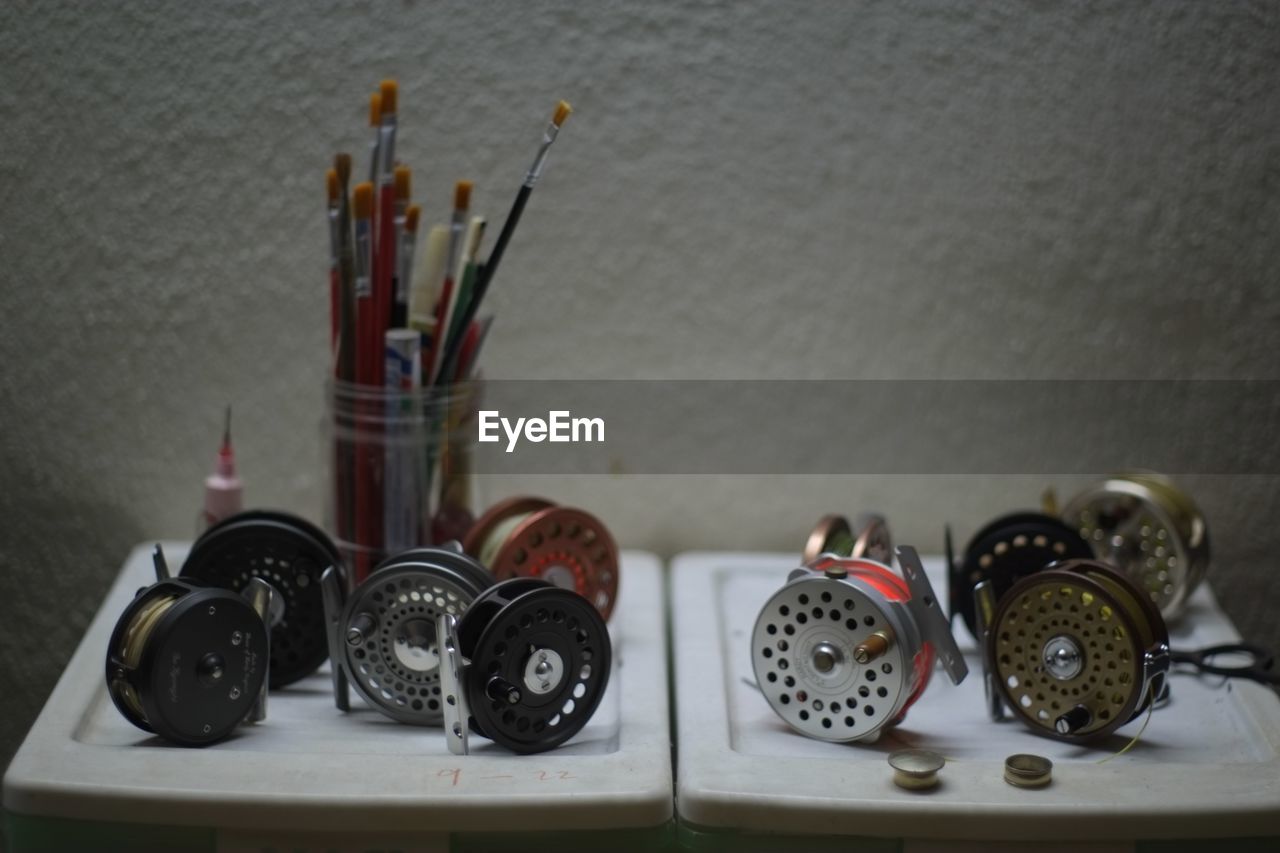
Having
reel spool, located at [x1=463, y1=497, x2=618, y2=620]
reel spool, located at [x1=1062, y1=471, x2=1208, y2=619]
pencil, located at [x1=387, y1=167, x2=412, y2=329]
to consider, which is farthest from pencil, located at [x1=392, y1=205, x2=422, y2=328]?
reel spool, located at [x1=1062, y1=471, x2=1208, y2=619]

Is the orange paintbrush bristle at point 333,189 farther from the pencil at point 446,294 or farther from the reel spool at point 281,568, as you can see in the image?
the reel spool at point 281,568

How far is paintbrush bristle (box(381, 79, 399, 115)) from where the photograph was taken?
104 cm

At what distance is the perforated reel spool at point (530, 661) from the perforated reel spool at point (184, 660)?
14cm

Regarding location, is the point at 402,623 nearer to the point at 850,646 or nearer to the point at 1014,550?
the point at 850,646

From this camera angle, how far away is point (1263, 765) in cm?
95

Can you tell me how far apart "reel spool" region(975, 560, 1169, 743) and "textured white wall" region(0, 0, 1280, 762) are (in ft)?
1.10

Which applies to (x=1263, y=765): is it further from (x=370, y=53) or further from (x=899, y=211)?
(x=370, y=53)

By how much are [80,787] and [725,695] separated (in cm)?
40

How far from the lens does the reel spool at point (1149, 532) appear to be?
115cm

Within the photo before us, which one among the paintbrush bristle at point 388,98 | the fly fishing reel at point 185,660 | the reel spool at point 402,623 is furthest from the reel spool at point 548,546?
the paintbrush bristle at point 388,98

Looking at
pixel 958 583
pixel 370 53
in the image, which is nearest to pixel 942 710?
pixel 958 583

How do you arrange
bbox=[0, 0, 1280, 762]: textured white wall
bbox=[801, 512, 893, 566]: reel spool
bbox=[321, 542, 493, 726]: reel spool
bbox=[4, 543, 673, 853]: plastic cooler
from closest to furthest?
bbox=[4, 543, 673, 853]: plastic cooler, bbox=[321, 542, 493, 726]: reel spool, bbox=[801, 512, 893, 566]: reel spool, bbox=[0, 0, 1280, 762]: textured white wall

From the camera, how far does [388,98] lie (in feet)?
3.42

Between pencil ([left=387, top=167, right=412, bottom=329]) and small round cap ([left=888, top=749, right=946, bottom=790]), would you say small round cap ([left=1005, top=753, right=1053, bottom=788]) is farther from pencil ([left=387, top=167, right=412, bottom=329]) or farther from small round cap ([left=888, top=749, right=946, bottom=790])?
pencil ([left=387, top=167, right=412, bottom=329])
